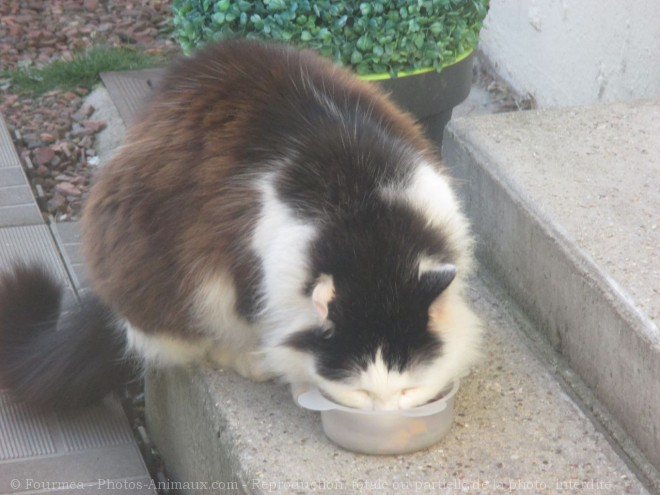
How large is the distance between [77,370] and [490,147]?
4.20 ft

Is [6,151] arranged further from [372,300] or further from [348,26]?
[372,300]

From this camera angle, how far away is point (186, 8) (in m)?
3.34

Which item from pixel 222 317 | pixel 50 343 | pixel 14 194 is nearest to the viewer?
pixel 222 317

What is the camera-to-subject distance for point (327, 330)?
203 cm

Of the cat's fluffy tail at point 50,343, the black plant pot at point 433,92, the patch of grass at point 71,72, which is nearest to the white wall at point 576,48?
the black plant pot at point 433,92

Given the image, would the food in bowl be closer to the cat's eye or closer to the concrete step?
the concrete step

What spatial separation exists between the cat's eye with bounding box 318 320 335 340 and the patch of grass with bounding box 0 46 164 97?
316cm

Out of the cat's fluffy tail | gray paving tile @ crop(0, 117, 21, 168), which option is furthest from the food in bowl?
gray paving tile @ crop(0, 117, 21, 168)

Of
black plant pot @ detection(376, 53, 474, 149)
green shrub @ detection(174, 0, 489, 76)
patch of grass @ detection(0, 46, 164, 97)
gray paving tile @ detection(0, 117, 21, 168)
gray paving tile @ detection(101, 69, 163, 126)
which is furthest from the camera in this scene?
patch of grass @ detection(0, 46, 164, 97)

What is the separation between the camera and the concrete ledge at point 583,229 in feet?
7.37

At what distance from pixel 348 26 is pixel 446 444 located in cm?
156

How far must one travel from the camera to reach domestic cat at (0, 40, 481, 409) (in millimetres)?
2023

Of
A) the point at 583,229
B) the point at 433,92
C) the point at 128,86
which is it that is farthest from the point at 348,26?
the point at 128,86

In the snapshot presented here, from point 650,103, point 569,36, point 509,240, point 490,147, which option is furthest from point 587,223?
point 569,36
